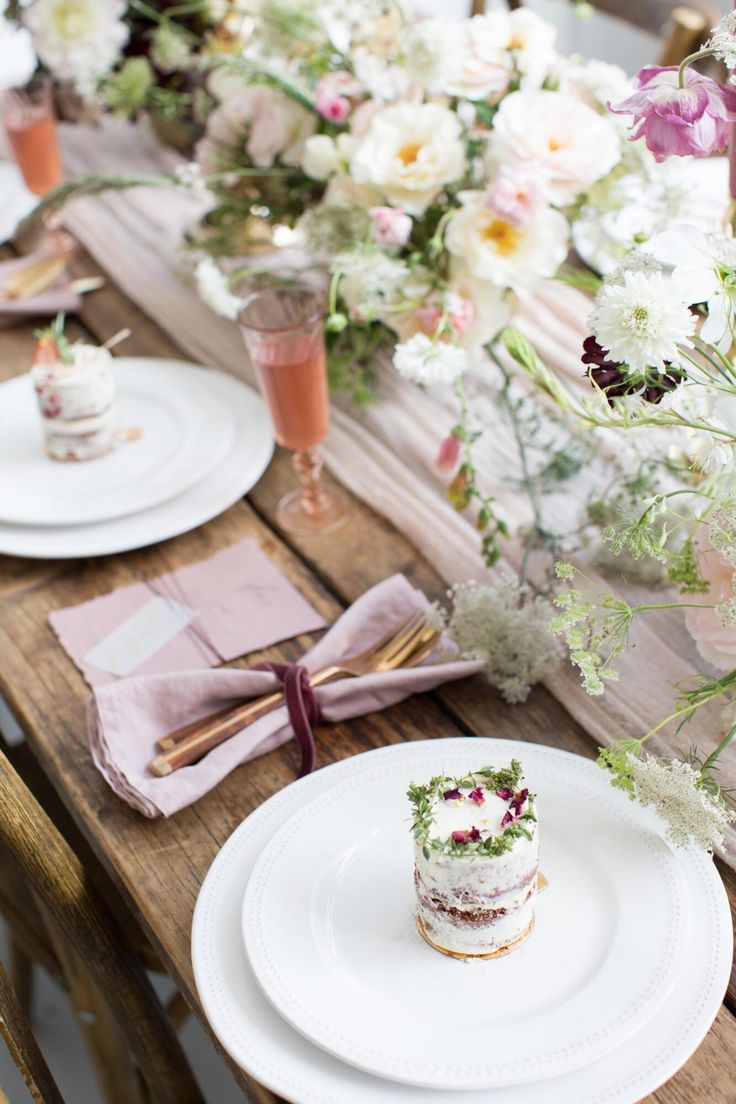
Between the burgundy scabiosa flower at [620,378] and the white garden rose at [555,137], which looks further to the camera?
the white garden rose at [555,137]

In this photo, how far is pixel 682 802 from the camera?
0.82 m

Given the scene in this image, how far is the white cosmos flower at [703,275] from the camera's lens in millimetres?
788

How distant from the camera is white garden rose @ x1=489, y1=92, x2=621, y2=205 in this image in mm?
1251

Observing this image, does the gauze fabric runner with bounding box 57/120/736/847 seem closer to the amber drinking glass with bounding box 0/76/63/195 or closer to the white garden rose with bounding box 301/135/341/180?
the amber drinking glass with bounding box 0/76/63/195

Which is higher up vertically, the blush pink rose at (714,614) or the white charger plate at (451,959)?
the blush pink rose at (714,614)

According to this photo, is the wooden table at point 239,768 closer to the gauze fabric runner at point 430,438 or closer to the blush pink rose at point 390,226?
the gauze fabric runner at point 430,438

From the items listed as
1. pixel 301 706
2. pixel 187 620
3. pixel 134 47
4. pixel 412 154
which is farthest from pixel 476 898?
pixel 134 47

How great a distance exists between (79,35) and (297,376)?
1.02 meters

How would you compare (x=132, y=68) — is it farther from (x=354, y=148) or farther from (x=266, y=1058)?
(x=266, y=1058)

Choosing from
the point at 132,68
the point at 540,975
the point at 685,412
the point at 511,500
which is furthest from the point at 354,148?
the point at 540,975

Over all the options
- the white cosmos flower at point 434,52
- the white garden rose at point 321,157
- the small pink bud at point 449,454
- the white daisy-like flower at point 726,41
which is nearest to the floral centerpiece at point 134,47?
the white garden rose at point 321,157

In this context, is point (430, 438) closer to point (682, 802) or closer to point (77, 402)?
point (77, 402)

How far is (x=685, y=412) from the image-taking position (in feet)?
3.43

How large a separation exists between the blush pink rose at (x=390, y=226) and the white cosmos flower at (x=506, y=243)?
0.05 m
